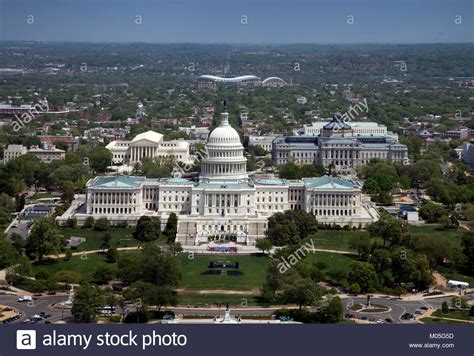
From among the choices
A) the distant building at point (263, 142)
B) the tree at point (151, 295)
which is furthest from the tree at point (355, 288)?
the distant building at point (263, 142)

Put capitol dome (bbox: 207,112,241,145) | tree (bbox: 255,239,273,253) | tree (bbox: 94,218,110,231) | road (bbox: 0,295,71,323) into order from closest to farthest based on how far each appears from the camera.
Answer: road (bbox: 0,295,71,323)
tree (bbox: 255,239,273,253)
tree (bbox: 94,218,110,231)
capitol dome (bbox: 207,112,241,145)

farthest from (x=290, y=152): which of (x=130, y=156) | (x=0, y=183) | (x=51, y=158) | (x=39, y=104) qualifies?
(x=39, y=104)

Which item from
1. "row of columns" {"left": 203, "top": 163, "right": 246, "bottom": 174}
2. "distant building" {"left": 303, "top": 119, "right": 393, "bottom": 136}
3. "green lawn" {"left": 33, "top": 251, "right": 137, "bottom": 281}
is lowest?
"green lawn" {"left": 33, "top": 251, "right": 137, "bottom": 281}

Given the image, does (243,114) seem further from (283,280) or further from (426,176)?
(283,280)

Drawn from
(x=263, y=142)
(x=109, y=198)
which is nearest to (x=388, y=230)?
(x=109, y=198)

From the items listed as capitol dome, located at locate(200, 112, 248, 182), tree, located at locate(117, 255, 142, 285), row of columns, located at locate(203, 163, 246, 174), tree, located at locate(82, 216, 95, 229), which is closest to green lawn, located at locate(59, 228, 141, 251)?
tree, located at locate(82, 216, 95, 229)

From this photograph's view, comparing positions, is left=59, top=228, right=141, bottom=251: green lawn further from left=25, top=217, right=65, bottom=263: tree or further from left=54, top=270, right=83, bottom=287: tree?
left=54, top=270, right=83, bottom=287: tree
